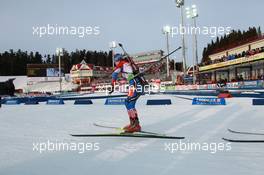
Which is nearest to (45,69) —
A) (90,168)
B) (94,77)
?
(94,77)

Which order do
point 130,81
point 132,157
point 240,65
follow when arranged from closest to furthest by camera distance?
point 132,157, point 130,81, point 240,65

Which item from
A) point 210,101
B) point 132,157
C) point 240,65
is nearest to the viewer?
point 132,157

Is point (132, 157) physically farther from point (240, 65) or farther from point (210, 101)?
point (240, 65)

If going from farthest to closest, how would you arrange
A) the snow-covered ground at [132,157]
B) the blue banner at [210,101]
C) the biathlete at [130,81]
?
1. the blue banner at [210,101]
2. the biathlete at [130,81]
3. the snow-covered ground at [132,157]

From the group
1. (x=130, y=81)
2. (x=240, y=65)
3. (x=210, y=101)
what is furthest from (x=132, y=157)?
(x=240, y=65)

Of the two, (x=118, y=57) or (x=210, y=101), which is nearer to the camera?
(x=118, y=57)

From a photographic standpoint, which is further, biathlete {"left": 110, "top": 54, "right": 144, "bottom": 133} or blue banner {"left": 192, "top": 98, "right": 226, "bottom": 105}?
blue banner {"left": 192, "top": 98, "right": 226, "bottom": 105}

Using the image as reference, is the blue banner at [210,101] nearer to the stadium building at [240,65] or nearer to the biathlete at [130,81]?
the biathlete at [130,81]

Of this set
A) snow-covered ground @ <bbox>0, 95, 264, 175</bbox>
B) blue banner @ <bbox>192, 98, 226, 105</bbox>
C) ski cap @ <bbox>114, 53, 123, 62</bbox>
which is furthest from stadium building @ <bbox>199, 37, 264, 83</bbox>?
snow-covered ground @ <bbox>0, 95, 264, 175</bbox>

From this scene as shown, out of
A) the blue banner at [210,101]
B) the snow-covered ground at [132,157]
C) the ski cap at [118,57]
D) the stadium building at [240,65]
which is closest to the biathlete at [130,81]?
the ski cap at [118,57]

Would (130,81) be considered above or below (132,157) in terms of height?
above

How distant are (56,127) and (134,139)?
3.43 m

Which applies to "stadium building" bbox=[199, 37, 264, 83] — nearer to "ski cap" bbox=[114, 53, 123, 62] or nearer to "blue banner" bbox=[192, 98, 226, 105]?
"blue banner" bbox=[192, 98, 226, 105]

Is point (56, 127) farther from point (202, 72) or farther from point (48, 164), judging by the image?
point (202, 72)
